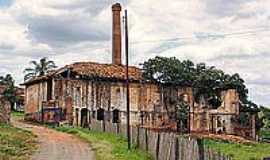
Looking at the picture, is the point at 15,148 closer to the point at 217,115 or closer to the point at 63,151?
the point at 63,151

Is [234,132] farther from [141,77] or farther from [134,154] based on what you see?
[134,154]

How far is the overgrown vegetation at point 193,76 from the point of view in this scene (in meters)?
62.8

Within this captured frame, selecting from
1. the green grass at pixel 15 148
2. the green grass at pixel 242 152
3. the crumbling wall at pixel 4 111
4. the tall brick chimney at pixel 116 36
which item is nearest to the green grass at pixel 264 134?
the tall brick chimney at pixel 116 36

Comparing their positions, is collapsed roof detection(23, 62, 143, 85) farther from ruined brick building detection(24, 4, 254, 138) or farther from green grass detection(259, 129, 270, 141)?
green grass detection(259, 129, 270, 141)

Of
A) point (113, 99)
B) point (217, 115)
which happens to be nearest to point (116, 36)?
point (113, 99)

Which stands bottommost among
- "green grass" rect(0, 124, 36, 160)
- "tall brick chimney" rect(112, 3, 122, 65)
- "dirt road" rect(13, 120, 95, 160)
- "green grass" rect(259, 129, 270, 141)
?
"green grass" rect(259, 129, 270, 141)

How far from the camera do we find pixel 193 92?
64125 mm

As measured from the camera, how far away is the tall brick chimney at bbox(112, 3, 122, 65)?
65812mm

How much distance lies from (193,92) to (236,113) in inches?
211

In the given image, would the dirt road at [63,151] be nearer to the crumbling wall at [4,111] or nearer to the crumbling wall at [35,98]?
the crumbling wall at [4,111]

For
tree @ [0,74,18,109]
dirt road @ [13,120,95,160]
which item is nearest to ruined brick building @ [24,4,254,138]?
tree @ [0,74,18,109]

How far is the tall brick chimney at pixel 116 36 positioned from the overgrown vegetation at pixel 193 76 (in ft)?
12.8

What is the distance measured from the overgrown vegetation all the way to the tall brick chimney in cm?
391

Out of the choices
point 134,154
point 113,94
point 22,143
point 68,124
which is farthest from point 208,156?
point 113,94
